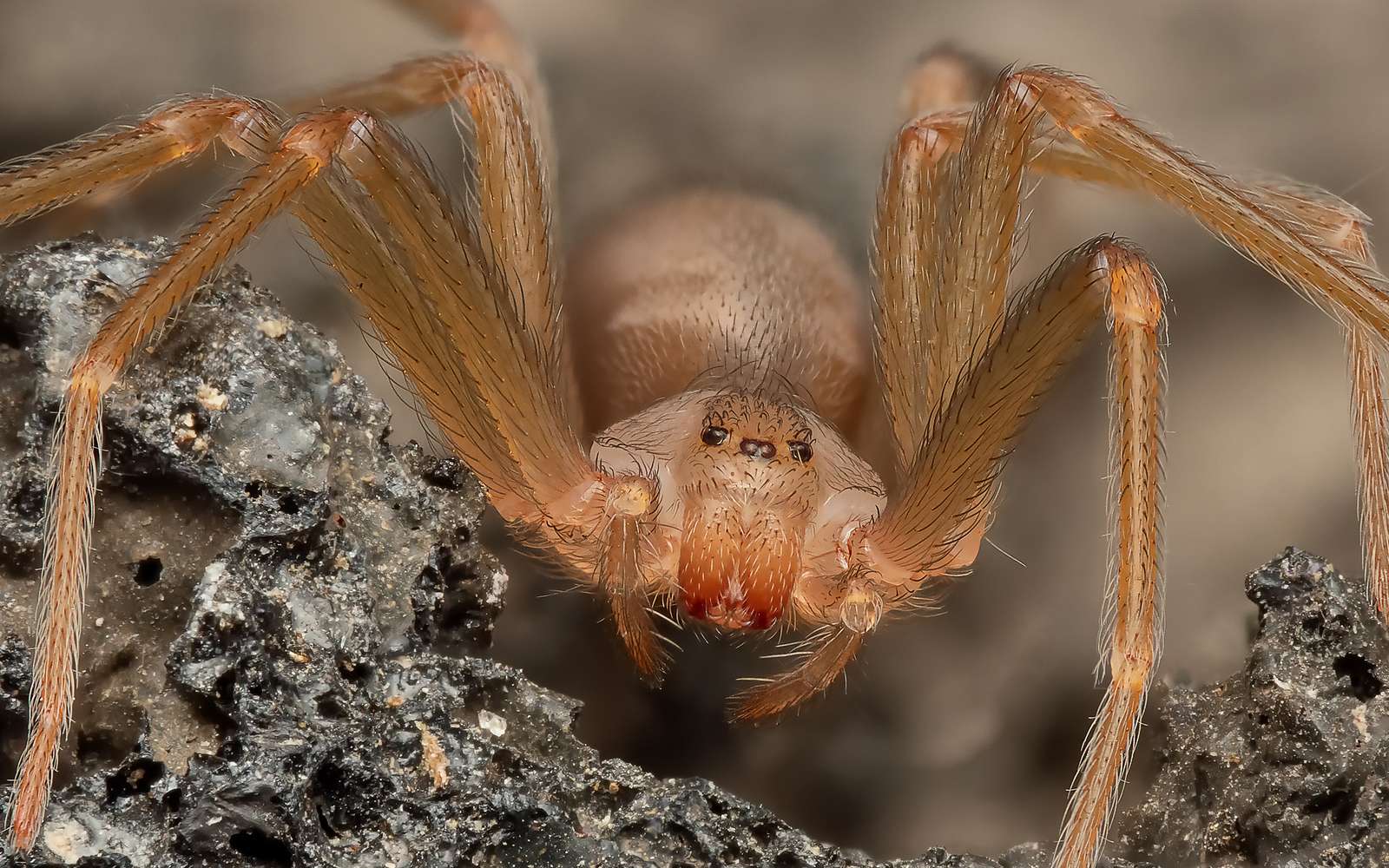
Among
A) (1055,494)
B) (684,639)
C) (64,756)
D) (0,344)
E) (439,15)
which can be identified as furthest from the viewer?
(439,15)

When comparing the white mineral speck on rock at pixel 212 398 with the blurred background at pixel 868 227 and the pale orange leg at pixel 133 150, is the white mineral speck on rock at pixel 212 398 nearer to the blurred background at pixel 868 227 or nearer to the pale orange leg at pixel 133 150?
the pale orange leg at pixel 133 150

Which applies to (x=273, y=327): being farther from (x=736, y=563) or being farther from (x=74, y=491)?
(x=736, y=563)

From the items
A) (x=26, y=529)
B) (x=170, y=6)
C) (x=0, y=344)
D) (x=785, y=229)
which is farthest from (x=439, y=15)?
(x=26, y=529)

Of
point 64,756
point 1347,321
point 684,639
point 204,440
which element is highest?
point 1347,321

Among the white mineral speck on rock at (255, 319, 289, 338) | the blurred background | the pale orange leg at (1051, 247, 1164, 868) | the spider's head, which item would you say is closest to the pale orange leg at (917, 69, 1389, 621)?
the pale orange leg at (1051, 247, 1164, 868)

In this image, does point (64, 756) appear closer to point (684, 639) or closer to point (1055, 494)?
point (684, 639)

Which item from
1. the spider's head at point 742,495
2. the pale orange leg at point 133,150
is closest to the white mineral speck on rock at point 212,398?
the pale orange leg at point 133,150

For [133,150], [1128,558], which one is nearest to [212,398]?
[133,150]
